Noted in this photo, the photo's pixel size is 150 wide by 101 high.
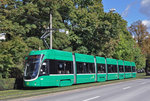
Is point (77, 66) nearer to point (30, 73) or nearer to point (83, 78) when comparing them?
point (83, 78)

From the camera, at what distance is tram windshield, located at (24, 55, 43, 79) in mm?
17469

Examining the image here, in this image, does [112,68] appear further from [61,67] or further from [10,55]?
[10,55]

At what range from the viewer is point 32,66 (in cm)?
1789

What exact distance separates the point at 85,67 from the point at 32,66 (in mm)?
7404

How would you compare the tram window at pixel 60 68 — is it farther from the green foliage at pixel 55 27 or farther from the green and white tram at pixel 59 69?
the green foliage at pixel 55 27

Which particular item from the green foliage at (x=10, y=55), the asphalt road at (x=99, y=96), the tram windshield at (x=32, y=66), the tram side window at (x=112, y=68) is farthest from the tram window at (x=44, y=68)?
the tram side window at (x=112, y=68)

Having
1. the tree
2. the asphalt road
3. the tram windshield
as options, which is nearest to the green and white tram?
the tram windshield

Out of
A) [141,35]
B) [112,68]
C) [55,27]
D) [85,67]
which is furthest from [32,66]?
[141,35]

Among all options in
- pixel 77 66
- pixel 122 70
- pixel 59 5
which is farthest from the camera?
pixel 122 70

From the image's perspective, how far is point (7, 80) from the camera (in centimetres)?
1831

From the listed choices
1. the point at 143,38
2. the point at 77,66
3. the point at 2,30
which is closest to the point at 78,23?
the point at 77,66

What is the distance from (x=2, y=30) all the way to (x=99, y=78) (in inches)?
521

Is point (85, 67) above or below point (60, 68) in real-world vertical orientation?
above

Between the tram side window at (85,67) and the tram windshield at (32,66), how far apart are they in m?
5.55
